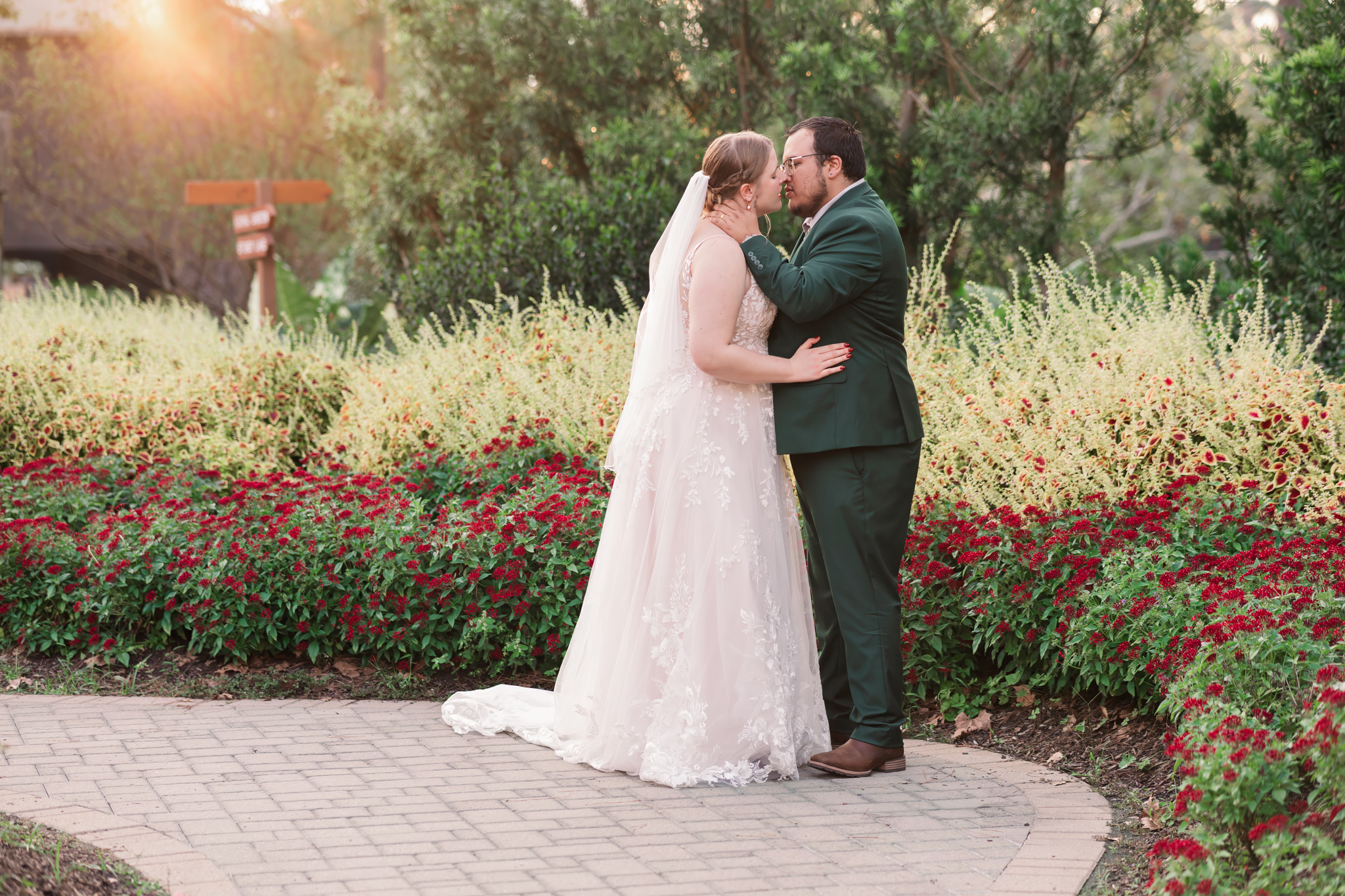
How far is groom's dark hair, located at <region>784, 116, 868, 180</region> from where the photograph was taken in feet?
13.1

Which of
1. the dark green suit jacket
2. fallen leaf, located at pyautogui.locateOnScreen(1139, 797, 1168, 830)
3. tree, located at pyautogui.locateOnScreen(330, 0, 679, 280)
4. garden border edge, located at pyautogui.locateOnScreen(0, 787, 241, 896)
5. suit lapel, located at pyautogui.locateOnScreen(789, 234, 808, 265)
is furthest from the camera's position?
tree, located at pyautogui.locateOnScreen(330, 0, 679, 280)

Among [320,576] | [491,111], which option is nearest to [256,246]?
[491,111]

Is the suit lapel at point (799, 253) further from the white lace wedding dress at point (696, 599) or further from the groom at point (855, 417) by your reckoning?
the white lace wedding dress at point (696, 599)

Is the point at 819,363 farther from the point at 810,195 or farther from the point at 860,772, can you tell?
the point at 860,772

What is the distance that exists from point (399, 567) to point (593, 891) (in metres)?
2.55

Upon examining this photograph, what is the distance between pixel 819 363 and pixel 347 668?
285 centimetres

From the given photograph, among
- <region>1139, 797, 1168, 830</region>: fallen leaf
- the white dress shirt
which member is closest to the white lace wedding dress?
the white dress shirt

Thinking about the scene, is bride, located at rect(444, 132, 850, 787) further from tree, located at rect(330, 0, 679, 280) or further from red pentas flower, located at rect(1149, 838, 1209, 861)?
tree, located at rect(330, 0, 679, 280)

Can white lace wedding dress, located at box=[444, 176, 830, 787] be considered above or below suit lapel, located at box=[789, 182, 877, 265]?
below

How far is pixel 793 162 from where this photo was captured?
4.04 meters

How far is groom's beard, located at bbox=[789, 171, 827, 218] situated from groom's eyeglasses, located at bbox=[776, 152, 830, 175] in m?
0.04

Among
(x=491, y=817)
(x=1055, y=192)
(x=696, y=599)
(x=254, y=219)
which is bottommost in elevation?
(x=491, y=817)

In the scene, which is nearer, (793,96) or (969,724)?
(969,724)

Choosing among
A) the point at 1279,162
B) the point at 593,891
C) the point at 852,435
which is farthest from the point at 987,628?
the point at 1279,162
